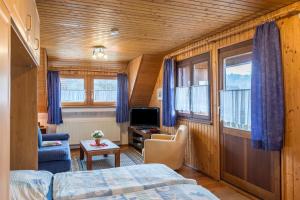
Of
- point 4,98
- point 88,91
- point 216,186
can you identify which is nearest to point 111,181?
point 4,98

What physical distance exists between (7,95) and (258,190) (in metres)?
3.09

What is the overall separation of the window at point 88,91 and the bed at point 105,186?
415 centimetres

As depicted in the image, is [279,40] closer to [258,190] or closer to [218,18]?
[218,18]

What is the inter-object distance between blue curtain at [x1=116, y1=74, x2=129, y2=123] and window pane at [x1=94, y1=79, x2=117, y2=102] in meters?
0.32

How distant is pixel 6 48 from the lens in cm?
90

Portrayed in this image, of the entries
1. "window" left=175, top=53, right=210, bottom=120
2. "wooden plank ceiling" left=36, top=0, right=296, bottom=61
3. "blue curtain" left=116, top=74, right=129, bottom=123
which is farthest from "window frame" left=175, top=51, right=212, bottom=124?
"blue curtain" left=116, top=74, right=129, bottom=123

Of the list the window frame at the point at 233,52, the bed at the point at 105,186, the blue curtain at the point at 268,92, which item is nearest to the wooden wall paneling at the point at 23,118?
the bed at the point at 105,186

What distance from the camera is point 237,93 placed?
328cm

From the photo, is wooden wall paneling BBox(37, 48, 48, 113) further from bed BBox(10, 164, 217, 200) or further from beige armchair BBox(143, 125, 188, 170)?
bed BBox(10, 164, 217, 200)

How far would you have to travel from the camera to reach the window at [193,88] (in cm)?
402

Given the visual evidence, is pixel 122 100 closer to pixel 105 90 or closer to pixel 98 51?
pixel 105 90

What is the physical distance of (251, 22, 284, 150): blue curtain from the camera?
103 inches

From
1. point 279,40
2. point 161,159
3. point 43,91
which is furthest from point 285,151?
point 43,91

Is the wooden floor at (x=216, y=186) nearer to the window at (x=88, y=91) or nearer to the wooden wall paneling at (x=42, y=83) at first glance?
the window at (x=88, y=91)
